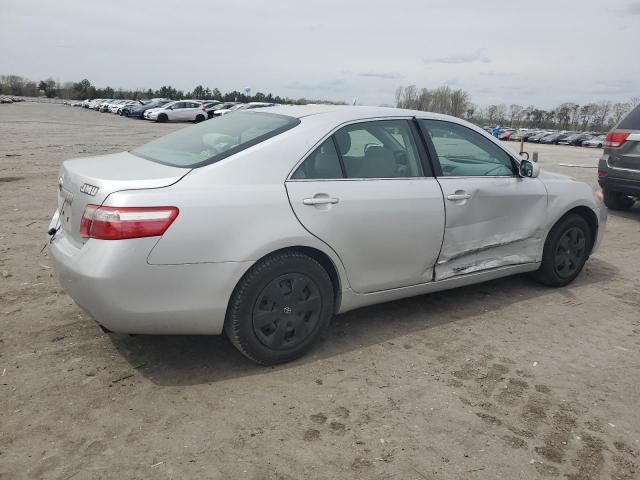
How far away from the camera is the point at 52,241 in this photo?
337 centimetres

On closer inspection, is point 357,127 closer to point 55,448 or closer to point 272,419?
point 272,419

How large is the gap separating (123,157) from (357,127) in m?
1.60

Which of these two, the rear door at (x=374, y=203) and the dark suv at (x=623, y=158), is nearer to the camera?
the rear door at (x=374, y=203)

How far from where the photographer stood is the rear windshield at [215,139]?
10.8 ft

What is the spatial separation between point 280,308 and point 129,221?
3.34 ft

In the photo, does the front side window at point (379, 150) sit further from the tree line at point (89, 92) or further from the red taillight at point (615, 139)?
the tree line at point (89, 92)

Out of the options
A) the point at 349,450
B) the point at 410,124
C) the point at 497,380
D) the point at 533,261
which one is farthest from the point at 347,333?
the point at 533,261

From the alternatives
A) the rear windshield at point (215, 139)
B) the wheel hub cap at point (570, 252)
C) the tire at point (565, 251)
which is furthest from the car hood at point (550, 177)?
the rear windshield at point (215, 139)

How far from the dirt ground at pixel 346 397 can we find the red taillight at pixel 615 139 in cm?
426

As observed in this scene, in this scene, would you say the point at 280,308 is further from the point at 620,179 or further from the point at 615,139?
the point at 615,139

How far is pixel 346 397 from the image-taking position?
3.05 meters

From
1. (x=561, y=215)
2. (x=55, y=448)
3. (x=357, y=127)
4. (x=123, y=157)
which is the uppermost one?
(x=357, y=127)

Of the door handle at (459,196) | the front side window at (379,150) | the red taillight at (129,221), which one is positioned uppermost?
the front side window at (379,150)

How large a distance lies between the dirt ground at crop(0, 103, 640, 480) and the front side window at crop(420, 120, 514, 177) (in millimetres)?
1114
